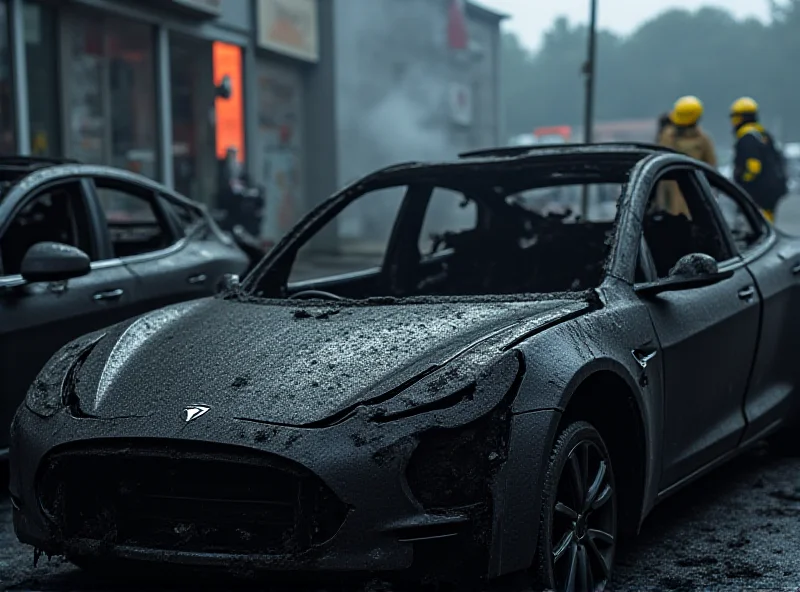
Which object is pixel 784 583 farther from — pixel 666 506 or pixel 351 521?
pixel 351 521

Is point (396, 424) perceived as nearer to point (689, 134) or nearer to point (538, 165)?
point (538, 165)

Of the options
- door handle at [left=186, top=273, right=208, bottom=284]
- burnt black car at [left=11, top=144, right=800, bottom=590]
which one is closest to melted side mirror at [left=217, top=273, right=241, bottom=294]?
burnt black car at [left=11, top=144, right=800, bottom=590]

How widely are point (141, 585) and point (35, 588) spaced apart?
1.57ft

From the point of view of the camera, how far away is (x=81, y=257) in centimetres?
560

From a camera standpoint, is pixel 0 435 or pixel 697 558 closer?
pixel 697 558

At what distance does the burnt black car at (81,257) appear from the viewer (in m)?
5.57

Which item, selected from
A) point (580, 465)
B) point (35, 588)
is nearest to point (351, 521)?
point (580, 465)

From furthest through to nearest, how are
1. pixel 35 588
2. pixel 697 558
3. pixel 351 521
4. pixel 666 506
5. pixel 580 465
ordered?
1. pixel 666 506
2. pixel 697 558
3. pixel 35 588
4. pixel 580 465
5. pixel 351 521

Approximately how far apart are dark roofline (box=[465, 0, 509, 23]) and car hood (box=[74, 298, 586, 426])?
2875cm

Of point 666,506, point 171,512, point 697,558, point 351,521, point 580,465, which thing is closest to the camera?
point 351,521

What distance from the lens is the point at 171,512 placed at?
3594 mm

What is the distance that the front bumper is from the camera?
336cm

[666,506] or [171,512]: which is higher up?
[171,512]

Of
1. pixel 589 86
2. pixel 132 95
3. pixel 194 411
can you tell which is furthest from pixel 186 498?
pixel 132 95
